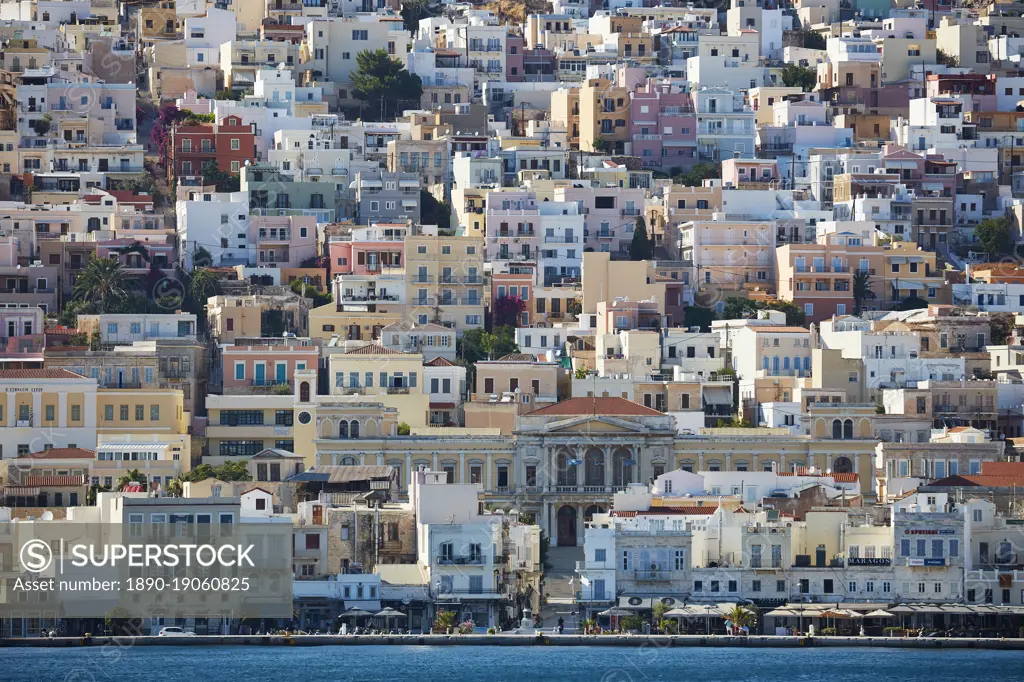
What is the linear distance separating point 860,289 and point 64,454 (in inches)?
1536

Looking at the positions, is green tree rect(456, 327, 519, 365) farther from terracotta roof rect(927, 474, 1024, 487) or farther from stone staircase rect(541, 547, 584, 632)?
terracotta roof rect(927, 474, 1024, 487)

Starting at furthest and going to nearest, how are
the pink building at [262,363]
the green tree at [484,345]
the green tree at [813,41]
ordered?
the green tree at [813,41]
the green tree at [484,345]
the pink building at [262,363]

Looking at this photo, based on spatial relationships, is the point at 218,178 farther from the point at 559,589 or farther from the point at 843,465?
the point at 559,589

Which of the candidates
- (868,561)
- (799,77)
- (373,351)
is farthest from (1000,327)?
(799,77)

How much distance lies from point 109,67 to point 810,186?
36.4 m

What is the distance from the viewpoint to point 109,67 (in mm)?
162750

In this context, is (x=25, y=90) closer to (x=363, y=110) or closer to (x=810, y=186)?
(x=363, y=110)

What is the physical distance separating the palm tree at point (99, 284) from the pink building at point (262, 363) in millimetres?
7946

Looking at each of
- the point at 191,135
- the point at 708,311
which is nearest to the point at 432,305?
the point at 708,311

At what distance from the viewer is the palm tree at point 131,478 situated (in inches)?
4397

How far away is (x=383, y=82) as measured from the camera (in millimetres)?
162750

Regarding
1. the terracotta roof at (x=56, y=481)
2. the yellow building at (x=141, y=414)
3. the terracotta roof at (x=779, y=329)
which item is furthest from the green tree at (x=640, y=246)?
the terracotta roof at (x=56, y=481)

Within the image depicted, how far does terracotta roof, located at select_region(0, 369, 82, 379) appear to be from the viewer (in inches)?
4660

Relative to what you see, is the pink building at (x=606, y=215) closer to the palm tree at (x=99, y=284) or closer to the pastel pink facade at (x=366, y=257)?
the pastel pink facade at (x=366, y=257)
